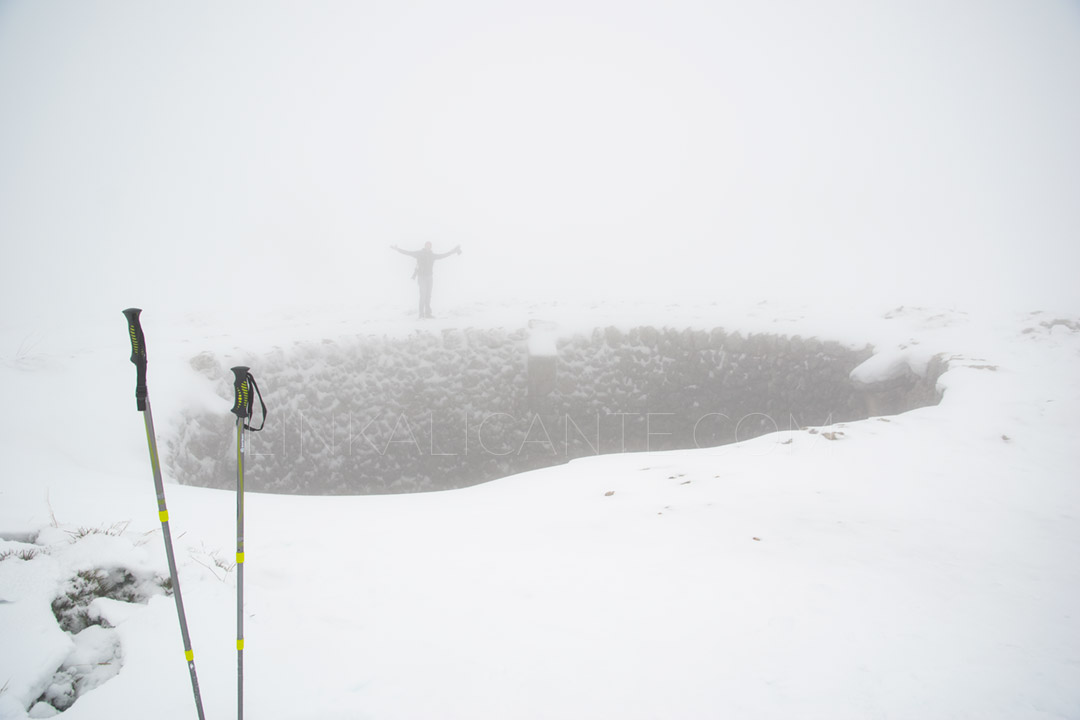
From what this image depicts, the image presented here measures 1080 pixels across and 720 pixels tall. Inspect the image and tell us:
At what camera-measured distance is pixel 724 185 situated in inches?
3118

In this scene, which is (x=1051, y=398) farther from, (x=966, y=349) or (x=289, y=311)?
(x=289, y=311)

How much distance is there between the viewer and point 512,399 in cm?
1259

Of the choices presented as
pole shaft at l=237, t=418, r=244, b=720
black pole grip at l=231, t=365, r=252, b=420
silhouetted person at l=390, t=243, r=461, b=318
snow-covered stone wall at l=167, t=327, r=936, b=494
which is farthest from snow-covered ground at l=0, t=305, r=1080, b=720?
silhouetted person at l=390, t=243, r=461, b=318

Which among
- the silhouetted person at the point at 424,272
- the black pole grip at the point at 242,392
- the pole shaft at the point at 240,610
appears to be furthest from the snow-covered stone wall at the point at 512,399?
the pole shaft at the point at 240,610

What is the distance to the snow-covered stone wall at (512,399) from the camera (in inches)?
438

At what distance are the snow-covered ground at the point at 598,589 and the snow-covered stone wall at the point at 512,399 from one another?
5.11 m

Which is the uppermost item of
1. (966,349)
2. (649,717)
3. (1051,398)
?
(966,349)

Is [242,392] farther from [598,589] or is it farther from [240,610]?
[598,589]

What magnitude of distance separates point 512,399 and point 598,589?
9.61m

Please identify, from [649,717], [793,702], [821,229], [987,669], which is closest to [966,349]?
[987,669]

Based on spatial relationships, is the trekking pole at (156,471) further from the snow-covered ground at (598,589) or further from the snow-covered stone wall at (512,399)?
the snow-covered stone wall at (512,399)

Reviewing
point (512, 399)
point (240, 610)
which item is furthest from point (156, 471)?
point (512, 399)

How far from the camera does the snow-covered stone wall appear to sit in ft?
36.5

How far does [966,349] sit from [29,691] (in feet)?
45.7
